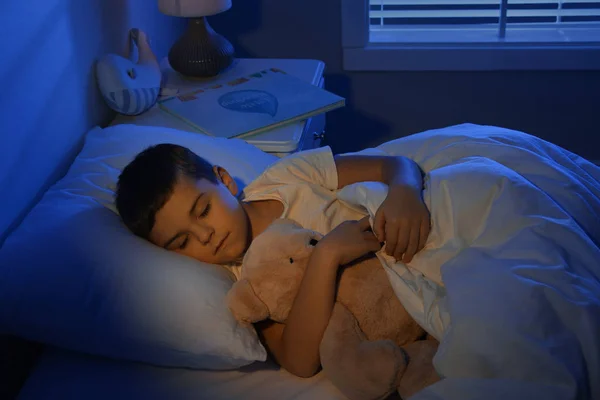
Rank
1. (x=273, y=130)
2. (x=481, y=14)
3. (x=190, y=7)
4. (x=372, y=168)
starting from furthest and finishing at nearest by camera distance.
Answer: (x=481, y=14)
(x=190, y=7)
(x=273, y=130)
(x=372, y=168)

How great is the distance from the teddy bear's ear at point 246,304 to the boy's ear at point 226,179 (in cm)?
27

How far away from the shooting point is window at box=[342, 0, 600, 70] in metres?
2.30

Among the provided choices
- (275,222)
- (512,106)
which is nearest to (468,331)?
(275,222)

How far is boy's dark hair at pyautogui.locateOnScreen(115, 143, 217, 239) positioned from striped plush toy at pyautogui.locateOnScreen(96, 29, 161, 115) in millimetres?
471

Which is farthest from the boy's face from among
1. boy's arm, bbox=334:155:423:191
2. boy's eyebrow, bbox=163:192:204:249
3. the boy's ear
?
boy's arm, bbox=334:155:423:191

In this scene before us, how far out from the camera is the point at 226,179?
4.22 ft

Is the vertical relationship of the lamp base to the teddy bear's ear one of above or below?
above

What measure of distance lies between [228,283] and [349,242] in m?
0.22

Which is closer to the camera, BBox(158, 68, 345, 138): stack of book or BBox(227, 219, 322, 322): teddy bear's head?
BBox(227, 219, 322, 322): teddy bear's head

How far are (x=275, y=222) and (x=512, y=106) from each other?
155cm

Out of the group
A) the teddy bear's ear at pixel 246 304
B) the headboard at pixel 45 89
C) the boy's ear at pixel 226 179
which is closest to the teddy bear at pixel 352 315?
the teddy bear's ear at pixel 246 304

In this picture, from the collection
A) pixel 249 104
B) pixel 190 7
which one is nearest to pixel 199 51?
pixel 190 7

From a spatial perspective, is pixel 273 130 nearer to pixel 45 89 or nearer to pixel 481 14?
pixel 45 89

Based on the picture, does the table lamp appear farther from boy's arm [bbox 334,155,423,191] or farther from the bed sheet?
the bed sheet
